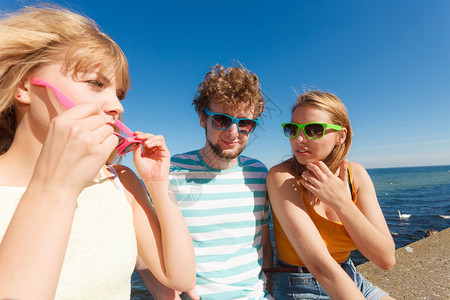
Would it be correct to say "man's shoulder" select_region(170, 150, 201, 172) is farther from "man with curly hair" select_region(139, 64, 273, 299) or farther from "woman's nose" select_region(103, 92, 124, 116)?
"woman's nose" select_region(103, 92, 124, 116)

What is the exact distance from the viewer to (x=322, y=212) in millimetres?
2383

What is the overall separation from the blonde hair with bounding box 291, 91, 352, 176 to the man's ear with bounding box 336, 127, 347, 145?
39mm

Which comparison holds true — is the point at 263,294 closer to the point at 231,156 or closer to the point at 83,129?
the point at 231,156

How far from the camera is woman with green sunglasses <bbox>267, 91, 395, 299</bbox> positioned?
2.03m

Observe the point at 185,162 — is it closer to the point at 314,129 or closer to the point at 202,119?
the point at 202,119

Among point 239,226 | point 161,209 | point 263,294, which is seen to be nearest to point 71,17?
point 161,209

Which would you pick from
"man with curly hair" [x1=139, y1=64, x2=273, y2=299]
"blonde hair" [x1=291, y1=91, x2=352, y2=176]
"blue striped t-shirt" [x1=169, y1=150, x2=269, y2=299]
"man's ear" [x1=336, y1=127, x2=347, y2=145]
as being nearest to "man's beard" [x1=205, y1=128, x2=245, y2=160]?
"man with curly hair" [x1=139, y1=64, x2=273, y2=299]

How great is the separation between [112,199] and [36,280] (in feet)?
2.38

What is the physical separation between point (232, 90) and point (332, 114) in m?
1.23

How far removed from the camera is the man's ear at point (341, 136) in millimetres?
2571

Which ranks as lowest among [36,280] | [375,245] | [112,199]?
[375,245]

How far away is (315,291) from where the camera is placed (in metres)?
2.24

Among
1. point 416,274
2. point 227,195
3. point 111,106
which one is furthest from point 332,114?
point 416,274

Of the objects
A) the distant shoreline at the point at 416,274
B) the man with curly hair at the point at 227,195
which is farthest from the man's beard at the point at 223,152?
the distant shoreline at the point at 416,274
